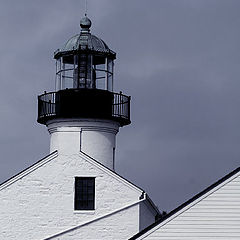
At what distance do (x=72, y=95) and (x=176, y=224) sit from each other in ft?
27.2

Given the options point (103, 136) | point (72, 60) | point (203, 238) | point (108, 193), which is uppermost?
point (72, 60)

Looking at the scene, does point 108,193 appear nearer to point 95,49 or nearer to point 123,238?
point 123,238

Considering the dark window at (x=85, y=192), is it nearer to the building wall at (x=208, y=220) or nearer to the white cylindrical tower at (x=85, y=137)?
the white cylindrical tower at (x=85, y=137)


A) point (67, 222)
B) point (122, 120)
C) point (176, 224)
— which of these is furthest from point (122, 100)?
point (176, 224)

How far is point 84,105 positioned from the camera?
30.1m

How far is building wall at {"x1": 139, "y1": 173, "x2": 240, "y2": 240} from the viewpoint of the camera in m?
23.3

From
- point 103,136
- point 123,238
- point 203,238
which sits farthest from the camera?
point 103,136

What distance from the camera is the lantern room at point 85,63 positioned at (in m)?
30.8

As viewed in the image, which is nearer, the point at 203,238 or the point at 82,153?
the point at 203,238

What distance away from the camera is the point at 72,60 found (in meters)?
31.3

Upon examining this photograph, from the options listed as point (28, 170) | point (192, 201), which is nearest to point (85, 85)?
point (28, 170)

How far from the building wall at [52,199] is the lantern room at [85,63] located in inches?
115

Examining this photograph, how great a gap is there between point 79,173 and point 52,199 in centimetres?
121

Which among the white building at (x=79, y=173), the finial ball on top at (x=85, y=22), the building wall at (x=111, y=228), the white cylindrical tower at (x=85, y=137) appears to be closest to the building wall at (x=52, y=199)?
the white building at (x=79, y=173)
